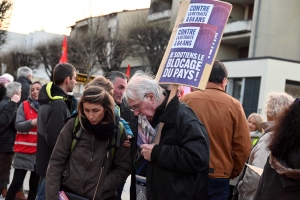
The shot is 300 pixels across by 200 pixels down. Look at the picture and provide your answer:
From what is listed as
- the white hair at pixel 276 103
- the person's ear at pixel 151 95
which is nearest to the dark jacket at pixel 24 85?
→ the white hair at pixel 276 103

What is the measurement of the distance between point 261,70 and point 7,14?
1572cm

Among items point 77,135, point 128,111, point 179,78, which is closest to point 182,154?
point 179,78

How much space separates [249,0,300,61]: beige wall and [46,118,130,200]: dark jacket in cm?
2765

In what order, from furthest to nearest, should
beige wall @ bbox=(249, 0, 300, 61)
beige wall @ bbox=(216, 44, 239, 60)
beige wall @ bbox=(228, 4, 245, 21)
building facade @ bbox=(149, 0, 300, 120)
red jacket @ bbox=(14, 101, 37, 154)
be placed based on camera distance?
beige wall @ bbox=(216, 44, 239, 60)
beige wall @ bbox=(228, 4, 245, 21)
beige wall @ bbox=(249, 0, 300, 61)
building facade @ bbox=(149, 0, 300, 120)
red jacket @ bbox=(14, 101, 37, 154)

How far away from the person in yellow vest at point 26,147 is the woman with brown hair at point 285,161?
14.3ft

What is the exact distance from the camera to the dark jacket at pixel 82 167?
467cm

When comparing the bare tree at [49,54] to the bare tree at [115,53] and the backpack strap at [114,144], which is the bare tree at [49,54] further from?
the backpack strap at [114,144]

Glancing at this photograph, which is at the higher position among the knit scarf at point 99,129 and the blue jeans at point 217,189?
the knit scarf at point 99,129

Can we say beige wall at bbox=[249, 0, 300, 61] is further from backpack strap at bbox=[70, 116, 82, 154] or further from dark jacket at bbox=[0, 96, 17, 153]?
backpack strap at bbox=[70, 116, 82, 154]

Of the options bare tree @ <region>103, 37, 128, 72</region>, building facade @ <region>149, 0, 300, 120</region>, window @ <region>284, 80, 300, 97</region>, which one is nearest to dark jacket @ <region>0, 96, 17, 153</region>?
building facade @ <region>149, 0, 300, 120</region>

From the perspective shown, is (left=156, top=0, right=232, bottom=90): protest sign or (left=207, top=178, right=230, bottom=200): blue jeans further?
(left=207, top=178, right=230, bottom=200): blue jeans

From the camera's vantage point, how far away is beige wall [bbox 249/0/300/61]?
31.2 metres

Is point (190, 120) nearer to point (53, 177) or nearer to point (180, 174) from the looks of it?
point (180, 174)

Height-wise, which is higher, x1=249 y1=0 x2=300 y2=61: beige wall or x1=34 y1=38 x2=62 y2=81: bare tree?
x1=249 y1=0 x2=300 y2=61: beige wall
